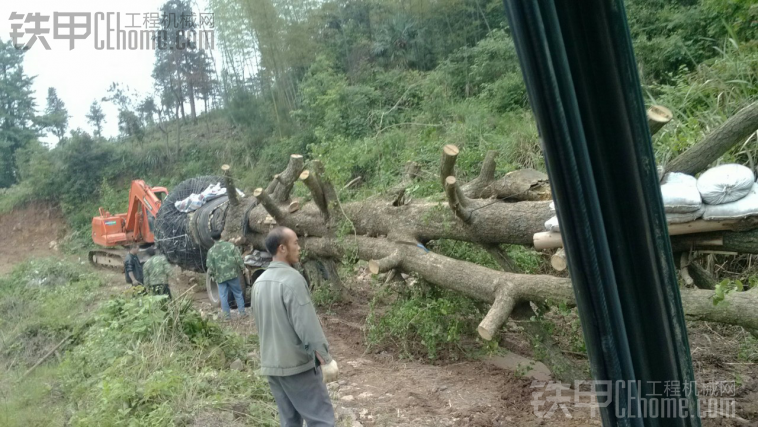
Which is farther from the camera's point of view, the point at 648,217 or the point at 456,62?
the point at 456,62

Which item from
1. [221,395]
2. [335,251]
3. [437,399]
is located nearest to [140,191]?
[335,251]

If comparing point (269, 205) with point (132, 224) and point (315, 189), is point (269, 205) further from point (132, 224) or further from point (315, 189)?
point (132, 224)

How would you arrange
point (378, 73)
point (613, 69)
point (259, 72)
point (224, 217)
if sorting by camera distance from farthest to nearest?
point (259, 72) < point (378, 73) < point (224, 217) < point (613, 69)

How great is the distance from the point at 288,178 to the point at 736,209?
20.4 feet

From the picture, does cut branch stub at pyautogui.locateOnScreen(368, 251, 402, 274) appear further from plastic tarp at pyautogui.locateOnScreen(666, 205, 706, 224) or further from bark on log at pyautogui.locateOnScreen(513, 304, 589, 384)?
plastic tarp at pyautogui.locateOnScreen(666, 205, 706, 224)

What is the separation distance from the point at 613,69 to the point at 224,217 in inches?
379

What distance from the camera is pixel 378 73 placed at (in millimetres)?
20312

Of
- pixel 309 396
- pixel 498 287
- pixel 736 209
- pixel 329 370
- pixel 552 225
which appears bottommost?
pixel 309 396

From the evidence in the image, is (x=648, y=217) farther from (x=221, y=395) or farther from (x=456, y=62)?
(x=456, y=62)

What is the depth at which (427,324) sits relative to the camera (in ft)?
21.4

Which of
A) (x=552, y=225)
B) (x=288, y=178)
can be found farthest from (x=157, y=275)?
(x=552, y=225)

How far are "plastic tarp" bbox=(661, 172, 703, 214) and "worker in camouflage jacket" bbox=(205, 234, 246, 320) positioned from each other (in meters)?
6.35

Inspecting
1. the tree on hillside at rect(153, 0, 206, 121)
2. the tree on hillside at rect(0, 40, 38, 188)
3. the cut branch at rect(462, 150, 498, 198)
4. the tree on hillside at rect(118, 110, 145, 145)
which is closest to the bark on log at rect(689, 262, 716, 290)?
the cut branch at rect(462, 150, 498, 198)

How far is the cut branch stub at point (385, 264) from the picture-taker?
688 centimetres
